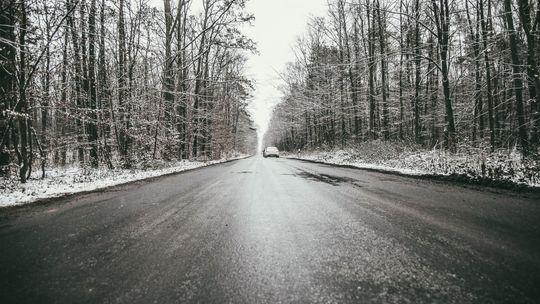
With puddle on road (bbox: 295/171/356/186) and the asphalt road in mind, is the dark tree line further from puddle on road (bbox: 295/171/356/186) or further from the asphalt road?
the asphalt road

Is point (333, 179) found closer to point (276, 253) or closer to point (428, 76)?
point (276, 253)

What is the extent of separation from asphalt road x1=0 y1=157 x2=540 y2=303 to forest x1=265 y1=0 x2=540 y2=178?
20.5 feet

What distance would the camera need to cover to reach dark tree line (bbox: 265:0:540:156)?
459 inches

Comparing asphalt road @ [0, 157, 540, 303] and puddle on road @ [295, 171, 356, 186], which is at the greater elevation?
puddle on road @ [295, 171, 356, 186]

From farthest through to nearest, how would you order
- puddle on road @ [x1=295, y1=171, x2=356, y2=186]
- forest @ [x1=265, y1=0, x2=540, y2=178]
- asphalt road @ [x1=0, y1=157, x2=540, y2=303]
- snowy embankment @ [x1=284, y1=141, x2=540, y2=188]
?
forest @ [x1=265, y1=0, x2=540, y2=178] → puddle on road @ [x1=295, y1=171, x2=356, y2=186] → snowy embankment @ [x1=284, y1=141, x2=540, y2=188] → asphalt road @ [x1=0, y1=157, x2=540, y2=303]

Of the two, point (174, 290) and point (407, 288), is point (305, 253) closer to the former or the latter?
point (407, 288)

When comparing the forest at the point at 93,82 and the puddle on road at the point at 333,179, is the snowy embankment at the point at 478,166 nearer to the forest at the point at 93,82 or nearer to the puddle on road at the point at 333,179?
the puddle on road at the point at 333,179

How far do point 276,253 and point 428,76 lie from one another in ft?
85.7

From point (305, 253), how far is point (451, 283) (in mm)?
1210

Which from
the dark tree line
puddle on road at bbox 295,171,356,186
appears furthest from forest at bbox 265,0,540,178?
puddle on road at bbox 295,171,356,186

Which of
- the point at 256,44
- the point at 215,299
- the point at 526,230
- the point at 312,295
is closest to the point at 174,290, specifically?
the point at 215,299

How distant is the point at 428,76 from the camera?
77.8ft

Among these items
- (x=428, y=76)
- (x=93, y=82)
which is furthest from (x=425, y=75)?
(x=93, y=82)

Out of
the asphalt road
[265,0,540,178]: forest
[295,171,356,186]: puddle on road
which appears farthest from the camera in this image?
[265,0,540,178]: forest
